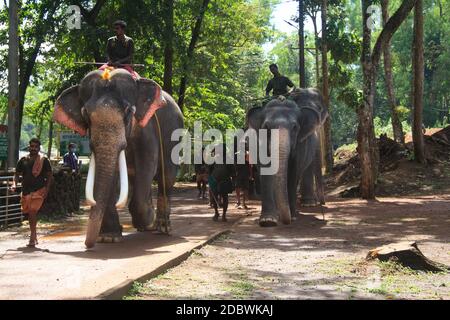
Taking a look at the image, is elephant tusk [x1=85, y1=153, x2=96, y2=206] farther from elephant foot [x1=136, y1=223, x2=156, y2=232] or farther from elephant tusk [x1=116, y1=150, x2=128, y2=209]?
elephant foot [x1=136, y1=223, x2=156, y2=232]

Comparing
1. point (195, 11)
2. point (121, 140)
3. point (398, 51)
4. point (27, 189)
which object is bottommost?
point (27, 189)

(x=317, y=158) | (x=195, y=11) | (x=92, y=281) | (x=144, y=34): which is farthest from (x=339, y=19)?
(x=92, y=281)

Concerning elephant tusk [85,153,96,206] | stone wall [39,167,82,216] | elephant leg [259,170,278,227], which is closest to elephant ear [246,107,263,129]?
elephant leg [259,170,278,227]

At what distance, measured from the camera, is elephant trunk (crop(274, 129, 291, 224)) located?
14164mm

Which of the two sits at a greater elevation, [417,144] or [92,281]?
[417,144]

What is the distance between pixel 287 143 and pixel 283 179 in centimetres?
77

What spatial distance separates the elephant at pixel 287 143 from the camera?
47.2 feet

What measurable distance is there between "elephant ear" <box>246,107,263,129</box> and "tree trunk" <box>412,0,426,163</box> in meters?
13.6

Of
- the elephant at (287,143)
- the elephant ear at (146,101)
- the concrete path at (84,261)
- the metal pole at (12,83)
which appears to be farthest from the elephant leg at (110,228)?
the metal pole at (12,83)

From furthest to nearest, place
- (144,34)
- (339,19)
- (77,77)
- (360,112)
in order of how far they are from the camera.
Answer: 1. (339,19)
2. (77,77)
3. (144,34)
4. (360,112)

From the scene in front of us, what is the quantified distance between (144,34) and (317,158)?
9767mm

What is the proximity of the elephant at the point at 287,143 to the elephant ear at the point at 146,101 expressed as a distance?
340 centimetres
